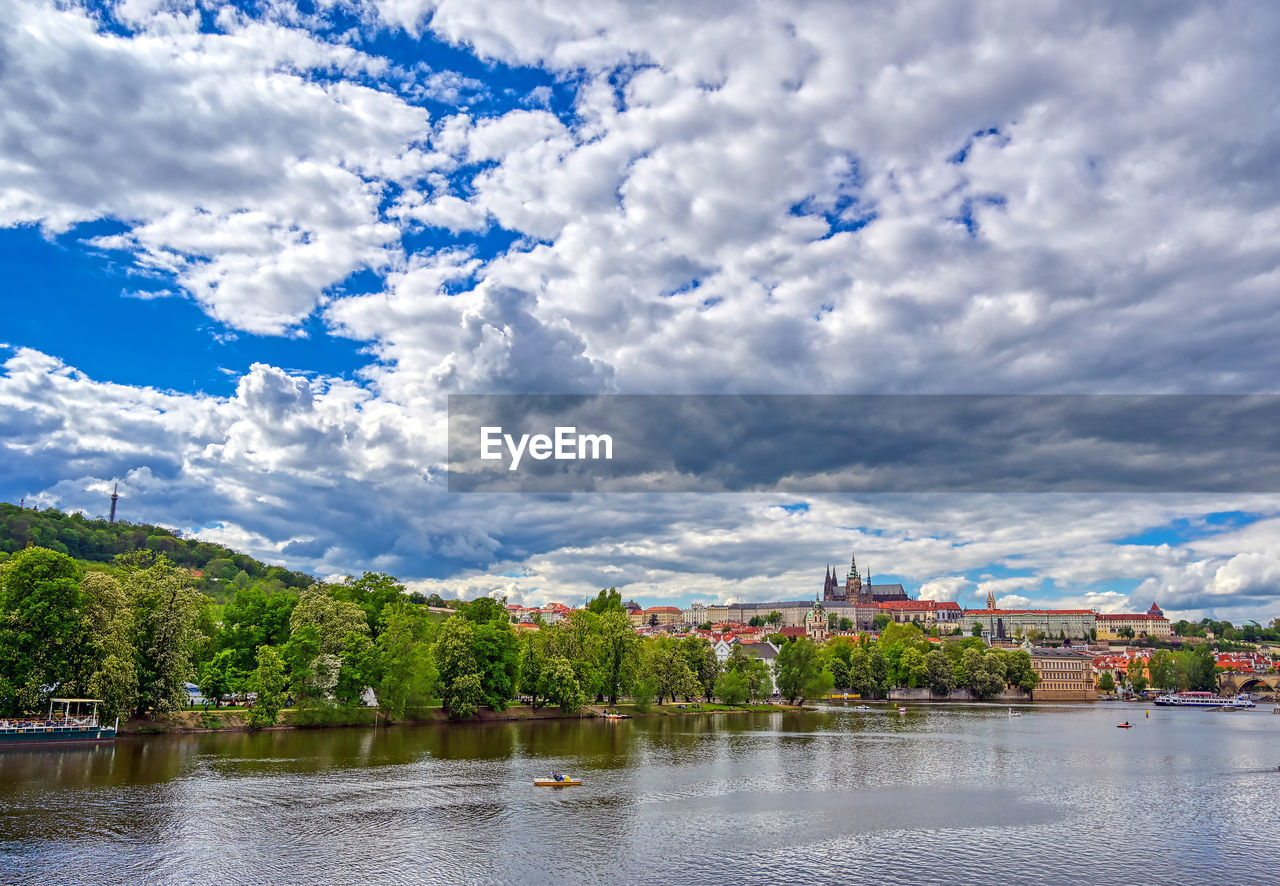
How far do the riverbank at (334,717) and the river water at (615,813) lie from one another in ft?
10.2

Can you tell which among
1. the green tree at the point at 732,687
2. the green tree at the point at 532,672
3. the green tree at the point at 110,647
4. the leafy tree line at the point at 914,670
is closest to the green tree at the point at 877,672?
the leafy tree line at the point at 914,670

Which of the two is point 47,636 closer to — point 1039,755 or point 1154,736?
point 1039,755

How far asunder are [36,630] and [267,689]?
19027 millimetres

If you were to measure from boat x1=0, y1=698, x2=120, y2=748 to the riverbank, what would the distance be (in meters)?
3.35

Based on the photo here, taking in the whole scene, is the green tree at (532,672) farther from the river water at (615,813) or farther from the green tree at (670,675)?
the river water at (615,813)

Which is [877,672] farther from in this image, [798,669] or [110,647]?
[110,647]

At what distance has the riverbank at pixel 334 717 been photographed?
235 feet

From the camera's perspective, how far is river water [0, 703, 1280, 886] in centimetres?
3472

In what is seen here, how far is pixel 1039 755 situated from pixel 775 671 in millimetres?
74137

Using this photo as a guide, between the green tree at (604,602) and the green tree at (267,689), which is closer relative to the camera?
the green tree at (267,689)

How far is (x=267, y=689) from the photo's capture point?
7681 centimetres

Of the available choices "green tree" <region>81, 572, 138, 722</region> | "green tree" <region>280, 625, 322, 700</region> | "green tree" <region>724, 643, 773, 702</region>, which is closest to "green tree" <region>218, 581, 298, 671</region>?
"green tree" <region>280, 625, 322, 700</region>

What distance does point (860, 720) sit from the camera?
389 ft

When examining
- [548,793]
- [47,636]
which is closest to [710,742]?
[548,793]
